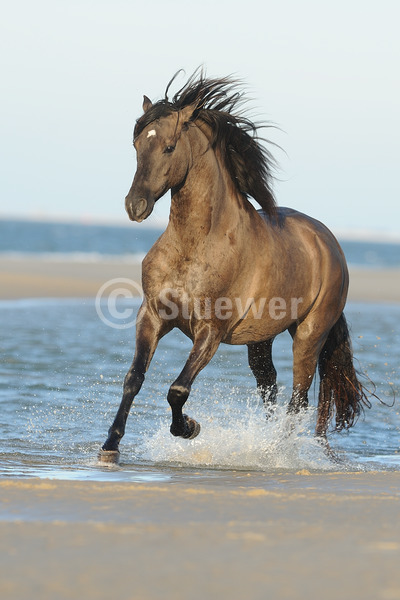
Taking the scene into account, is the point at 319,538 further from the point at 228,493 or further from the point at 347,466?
the point at 347,466

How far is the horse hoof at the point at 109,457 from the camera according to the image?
212 inches

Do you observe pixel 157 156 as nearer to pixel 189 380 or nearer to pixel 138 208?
pixel 138 208

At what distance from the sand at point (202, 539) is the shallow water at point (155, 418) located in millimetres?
924

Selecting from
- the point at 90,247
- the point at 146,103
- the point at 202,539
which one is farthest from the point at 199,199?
the point at 90,247

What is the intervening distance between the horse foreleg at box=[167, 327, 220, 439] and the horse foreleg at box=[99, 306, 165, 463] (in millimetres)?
234

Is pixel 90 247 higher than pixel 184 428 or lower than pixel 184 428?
lower

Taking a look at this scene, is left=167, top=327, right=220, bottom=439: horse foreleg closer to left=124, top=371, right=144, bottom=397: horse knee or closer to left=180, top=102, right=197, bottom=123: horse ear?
left=124, top=371, right=144, bottom=397: horse knee

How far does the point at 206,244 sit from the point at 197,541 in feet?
9.64

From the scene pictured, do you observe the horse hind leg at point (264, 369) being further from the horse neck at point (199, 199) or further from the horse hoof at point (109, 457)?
the horse hoof at point (109, 457)

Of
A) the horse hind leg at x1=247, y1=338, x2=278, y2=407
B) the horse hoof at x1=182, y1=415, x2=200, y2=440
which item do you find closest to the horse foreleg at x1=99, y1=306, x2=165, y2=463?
the horse hoof at x1=182, y1=415, x2=200, y2=440

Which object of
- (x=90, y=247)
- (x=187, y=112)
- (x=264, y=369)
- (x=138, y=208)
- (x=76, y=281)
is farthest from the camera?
(x=90, y=247)

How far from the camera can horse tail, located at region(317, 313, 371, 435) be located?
731 cm

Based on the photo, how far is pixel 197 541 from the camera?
3.10 metres

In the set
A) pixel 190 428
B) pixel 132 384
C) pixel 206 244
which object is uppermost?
pixel 206 244
